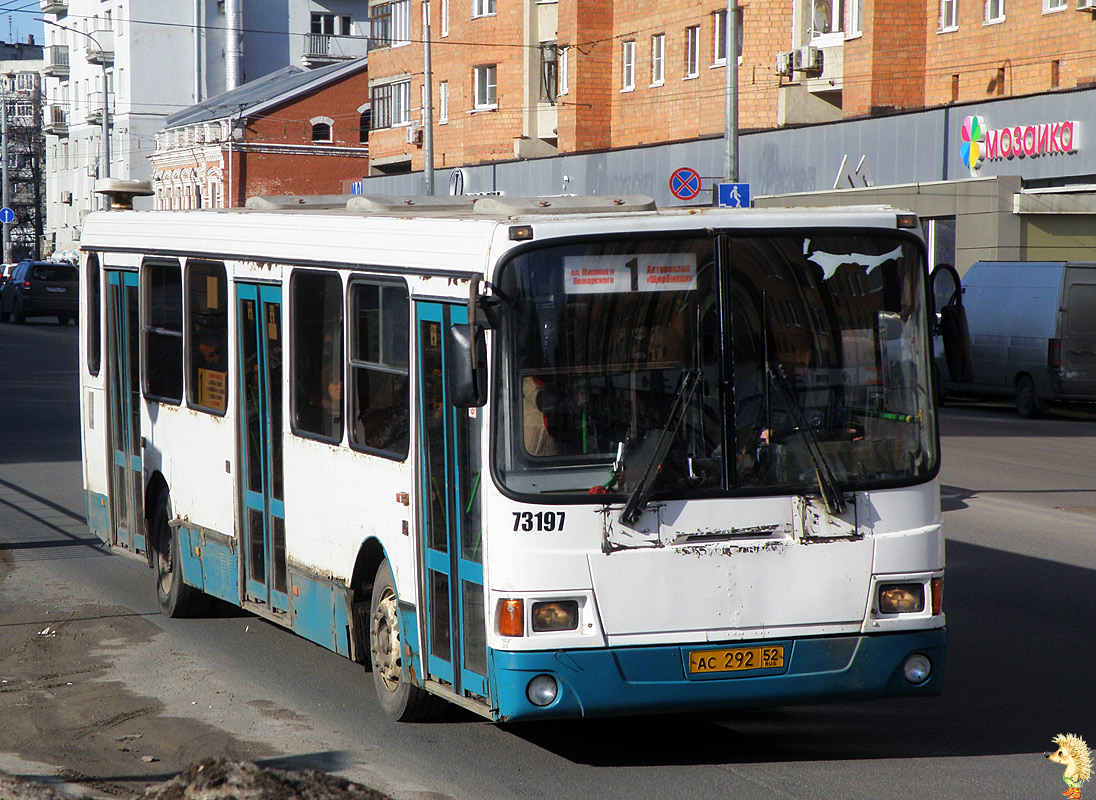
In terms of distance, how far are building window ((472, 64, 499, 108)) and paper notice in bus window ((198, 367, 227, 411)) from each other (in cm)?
4442

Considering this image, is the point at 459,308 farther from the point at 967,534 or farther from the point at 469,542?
the point at 967,534

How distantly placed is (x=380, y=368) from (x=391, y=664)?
1319mm

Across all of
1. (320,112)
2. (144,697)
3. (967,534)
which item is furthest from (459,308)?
(320,112)

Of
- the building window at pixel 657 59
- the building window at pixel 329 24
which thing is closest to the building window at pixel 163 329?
the building window at pixel 657 59

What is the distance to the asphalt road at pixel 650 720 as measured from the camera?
20.5 ft

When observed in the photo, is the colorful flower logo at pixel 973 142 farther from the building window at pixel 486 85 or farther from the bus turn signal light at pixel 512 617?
the bus turn signal light at pixel 512 617

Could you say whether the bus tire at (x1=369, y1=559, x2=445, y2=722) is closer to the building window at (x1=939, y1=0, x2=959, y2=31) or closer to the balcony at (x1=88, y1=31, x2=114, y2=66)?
the building window at (x1=939, y1=0, x2=959, y2=31)

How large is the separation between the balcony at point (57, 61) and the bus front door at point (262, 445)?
326ft

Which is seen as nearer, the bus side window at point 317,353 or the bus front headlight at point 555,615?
the bus front headlight at point 555,615

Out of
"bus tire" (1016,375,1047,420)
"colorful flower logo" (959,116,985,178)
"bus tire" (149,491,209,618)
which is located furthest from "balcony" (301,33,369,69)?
"bus tire" (149,491,209,618)

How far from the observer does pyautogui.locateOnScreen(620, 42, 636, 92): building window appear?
151 feet

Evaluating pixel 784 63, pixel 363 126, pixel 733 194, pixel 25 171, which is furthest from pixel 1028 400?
pixel 25 171

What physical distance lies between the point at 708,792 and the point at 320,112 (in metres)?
70.9

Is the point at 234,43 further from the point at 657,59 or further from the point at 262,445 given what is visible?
the point at 262,445
